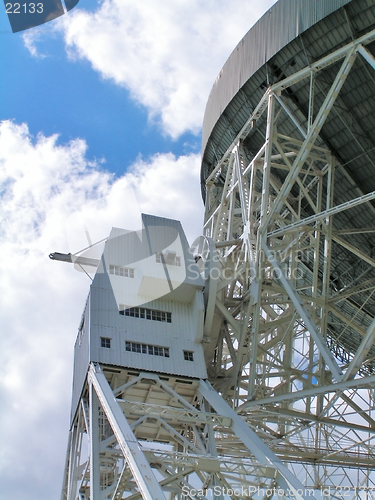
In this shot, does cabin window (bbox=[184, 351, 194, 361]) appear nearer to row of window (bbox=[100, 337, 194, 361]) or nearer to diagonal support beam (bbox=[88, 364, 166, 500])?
row of window (bbox=[100, 337, 194, 361])

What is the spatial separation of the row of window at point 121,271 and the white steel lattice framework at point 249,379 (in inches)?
135

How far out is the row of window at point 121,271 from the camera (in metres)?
32.3

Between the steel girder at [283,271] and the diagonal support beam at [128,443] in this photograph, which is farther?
the steel girder at [283,271]

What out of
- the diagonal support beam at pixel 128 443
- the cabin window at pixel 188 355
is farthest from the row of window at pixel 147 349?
the diagonal support beam at pixel 128 443

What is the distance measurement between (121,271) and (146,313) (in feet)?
8.46

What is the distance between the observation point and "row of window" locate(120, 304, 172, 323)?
3075 centimetres

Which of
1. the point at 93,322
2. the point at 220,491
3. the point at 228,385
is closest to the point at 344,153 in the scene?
the point at 228,385

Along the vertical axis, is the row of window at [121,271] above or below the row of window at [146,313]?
above

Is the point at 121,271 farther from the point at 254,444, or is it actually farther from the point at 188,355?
the point at 254,444

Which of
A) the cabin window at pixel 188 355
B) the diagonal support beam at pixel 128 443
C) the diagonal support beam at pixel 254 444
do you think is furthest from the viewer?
the cabin window at pixel 188 355

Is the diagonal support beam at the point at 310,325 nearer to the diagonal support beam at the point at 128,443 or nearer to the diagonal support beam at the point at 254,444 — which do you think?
the diagonal support beam at the point at 254,444

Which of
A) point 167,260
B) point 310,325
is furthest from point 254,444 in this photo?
point 167,260

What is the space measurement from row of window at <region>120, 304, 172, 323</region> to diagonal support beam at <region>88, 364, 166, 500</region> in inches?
132

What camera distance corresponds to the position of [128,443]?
22.5 metres
